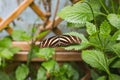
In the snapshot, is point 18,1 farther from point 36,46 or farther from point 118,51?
point 118,51

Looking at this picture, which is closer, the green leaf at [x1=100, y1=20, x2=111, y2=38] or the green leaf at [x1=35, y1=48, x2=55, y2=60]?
the green leaf at [x1=100, y1=20, x2=111, y2=38]

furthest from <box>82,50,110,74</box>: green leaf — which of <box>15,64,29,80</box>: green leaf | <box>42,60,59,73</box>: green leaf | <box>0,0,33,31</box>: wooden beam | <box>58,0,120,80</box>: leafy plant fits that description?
<box>0,0,33,31</box>: wooden beam

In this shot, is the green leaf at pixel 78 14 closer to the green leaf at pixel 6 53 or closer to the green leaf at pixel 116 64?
the green leaf at pixel 116 64

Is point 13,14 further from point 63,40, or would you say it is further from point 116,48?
point 116,48

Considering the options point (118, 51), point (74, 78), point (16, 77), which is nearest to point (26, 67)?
point (16, 77)

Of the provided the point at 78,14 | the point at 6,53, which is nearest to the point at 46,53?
the point at 6,53

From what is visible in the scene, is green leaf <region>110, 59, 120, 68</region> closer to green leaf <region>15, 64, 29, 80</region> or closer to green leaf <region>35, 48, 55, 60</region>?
green leaf <region>35, 48, 55, 60</region>
